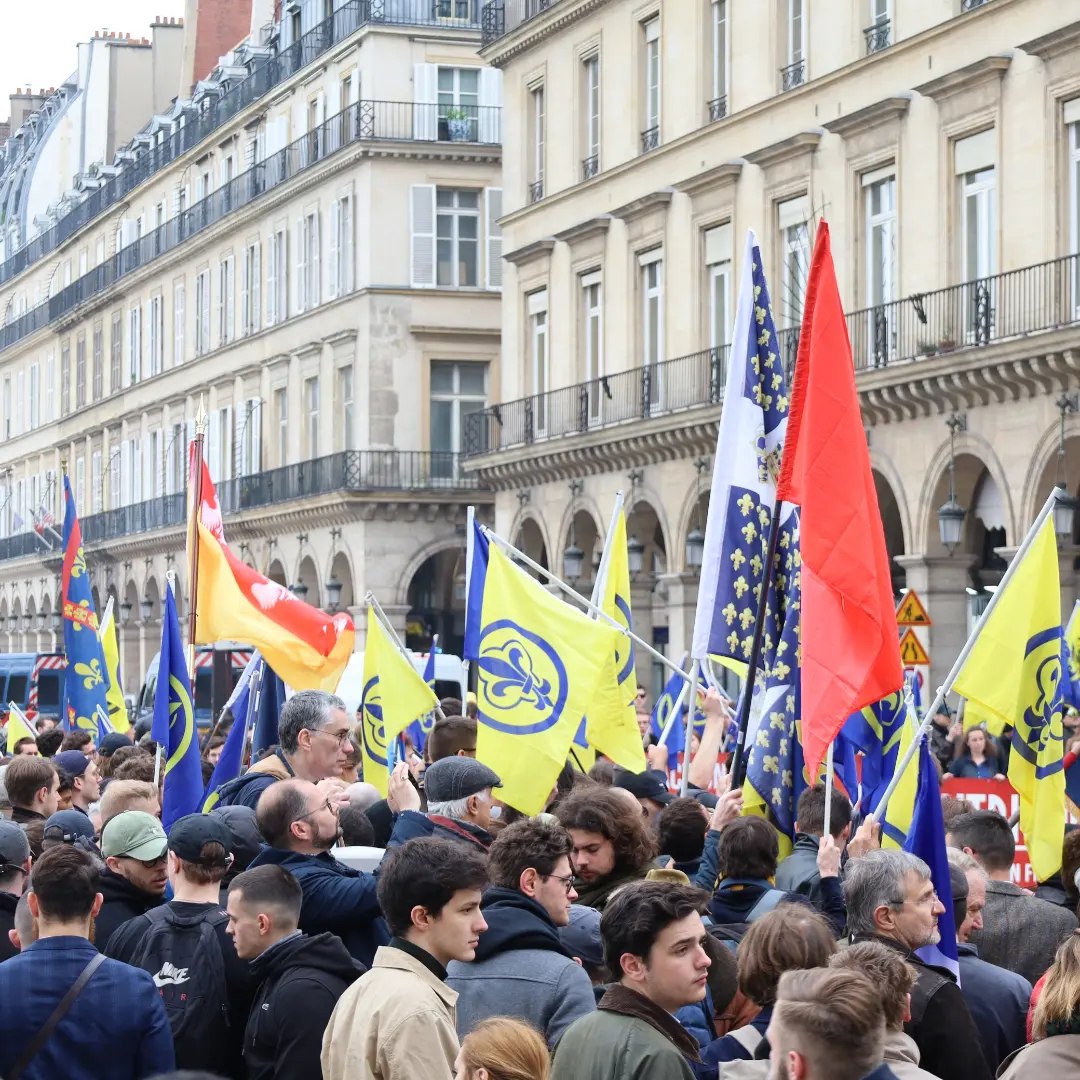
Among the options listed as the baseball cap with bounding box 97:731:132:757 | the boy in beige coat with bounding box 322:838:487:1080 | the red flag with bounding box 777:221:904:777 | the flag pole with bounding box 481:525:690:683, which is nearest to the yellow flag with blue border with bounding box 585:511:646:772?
the flag pole with bounding box 481:525:690:683

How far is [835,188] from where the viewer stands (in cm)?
2895

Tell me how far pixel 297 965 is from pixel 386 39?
4017cm

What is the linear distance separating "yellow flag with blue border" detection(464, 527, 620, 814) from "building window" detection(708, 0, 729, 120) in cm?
2064

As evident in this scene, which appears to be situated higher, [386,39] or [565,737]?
[386,39]

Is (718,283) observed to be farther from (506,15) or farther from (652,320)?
(506,15)

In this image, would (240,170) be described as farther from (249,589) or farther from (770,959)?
(770,959)

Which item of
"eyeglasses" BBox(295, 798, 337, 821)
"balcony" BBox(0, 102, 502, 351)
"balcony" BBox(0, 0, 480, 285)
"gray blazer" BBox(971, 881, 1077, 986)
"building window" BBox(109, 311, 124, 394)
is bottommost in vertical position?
"gray blazer" BBox(971, 881, 1077, 986)

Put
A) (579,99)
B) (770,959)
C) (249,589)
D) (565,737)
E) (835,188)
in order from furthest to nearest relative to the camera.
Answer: (579,99) < (835,188) < (249,589) < (565,737) < (770,959)

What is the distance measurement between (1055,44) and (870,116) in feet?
12.7

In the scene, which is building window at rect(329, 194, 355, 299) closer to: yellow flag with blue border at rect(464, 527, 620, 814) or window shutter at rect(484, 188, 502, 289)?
window shutter at rect(484, 188, 502, 289)

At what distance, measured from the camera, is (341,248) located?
1815 inches

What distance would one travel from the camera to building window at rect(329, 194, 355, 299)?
45.7 m

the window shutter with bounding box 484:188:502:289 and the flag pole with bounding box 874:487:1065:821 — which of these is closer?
the flag pole with bounding box 874:487:1065:821

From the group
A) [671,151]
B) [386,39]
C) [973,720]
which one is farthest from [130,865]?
[386,39]
